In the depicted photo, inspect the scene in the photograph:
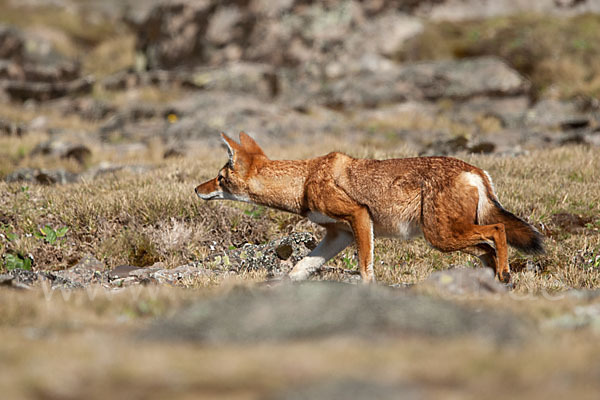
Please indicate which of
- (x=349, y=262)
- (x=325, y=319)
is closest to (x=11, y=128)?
(x=349, y=262)

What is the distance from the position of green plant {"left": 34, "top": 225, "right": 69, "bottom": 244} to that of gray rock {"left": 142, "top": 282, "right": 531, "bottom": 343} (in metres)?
5.84

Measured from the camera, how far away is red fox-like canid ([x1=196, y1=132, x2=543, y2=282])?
6434mm

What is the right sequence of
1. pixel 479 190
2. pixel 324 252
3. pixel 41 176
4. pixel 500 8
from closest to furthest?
pixel 479 190 → pixel 324 252 → pixel 41 176 → pixel 500 8

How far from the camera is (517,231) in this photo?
660cm

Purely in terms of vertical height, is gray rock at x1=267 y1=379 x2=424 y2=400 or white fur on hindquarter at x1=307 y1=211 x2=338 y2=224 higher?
gray rock at x1=267 y1=379 x2=424 y2=400

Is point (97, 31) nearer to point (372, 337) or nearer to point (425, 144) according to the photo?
point (425, 144)

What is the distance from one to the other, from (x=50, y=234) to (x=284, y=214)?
3474mm

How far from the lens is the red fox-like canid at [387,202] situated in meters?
6.43

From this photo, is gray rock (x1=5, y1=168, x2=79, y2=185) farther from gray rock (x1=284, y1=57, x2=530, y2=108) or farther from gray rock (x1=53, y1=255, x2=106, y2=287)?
gray rock (x1=284, y1=57, x2=530, y2=108)

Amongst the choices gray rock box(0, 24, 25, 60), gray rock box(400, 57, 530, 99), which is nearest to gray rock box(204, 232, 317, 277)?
gray rock box(400, 57, 530, 99)

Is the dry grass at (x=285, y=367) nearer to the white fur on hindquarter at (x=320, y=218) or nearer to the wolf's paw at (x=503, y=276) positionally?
the wolf's paw at (x=503, y=276)

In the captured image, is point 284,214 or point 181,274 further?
point 284,214

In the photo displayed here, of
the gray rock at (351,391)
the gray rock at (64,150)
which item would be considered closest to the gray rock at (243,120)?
the gray rock at (64,150)

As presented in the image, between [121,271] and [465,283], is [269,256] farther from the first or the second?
[465,283]
